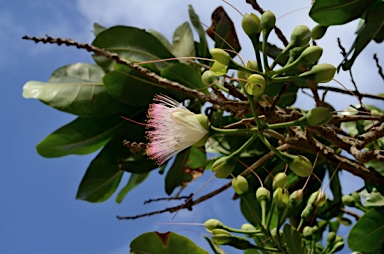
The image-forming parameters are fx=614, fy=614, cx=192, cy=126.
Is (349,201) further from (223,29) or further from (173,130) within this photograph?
(173,130)

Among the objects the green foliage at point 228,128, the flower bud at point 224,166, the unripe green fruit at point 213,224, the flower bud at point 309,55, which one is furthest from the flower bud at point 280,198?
the flower bud at point 309,55

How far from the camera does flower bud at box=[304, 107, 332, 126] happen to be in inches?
49.4

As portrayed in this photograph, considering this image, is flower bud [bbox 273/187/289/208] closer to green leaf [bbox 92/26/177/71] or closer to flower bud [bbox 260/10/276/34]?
flower bud [bbox 260/10/276/34]

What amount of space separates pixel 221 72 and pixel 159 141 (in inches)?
8.0

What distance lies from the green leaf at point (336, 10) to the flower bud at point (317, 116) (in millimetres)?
498

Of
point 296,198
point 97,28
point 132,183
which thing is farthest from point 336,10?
point 132,183

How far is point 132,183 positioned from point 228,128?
973 mm

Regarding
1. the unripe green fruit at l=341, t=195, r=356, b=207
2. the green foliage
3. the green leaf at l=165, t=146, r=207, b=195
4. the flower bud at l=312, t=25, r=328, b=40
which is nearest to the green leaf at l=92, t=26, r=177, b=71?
the green foliage

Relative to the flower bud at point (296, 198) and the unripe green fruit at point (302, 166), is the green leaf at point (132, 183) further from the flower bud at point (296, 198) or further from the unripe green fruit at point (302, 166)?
the unripe green fruit at point (302, 166)

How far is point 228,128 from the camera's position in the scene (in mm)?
1699

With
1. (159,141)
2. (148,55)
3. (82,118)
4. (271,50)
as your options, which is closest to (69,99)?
(82,118)

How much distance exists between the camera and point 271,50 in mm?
2086

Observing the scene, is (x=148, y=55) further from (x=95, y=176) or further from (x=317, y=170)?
(x=317, y=170)

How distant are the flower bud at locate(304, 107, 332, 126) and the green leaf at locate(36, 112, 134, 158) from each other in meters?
1.17
